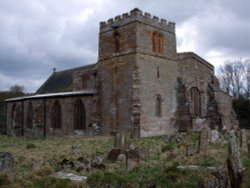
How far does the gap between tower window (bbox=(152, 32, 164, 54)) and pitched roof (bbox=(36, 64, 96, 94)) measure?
1282 centimetres

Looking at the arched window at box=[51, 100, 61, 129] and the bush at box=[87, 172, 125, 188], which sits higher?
the arched window at box=[51, 100, 61, 129]

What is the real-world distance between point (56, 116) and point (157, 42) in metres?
11.4

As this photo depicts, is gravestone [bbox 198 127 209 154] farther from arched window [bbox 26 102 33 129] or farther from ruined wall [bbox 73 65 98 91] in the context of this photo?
arched window [bbox 26 102 33 129]

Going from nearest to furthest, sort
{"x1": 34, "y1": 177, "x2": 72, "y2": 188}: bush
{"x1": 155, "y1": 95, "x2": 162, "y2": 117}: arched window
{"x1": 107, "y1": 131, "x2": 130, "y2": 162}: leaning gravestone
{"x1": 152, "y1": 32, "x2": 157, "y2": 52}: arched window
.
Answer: {"x1": 34, "y1": 177, "x2": 72, "y2": 188}: bush
{"x1": 107, "y1": 131, "x2": 130, "y2": 162}: leaning gravestone
{"x1": 155, "y1": 95, "x2": 162, "y2": 117}: arched window
{"x1": 152, "y1": 32, "x2": 157, "y2": 52}: arched window

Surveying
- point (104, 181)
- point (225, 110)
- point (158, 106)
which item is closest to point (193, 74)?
point (225, 110)

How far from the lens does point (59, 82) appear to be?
42531 mm

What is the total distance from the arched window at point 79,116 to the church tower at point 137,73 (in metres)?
2.17

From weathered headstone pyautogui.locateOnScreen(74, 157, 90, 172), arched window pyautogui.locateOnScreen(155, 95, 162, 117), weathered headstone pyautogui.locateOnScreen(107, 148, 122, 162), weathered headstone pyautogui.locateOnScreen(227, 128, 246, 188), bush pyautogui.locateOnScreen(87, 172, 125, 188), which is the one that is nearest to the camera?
weathered headstone pyautogui.locateOnScreen(227, 128, 246, 188)

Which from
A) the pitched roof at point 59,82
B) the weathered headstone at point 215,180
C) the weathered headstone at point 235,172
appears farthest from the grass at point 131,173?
the pitched roof at point 59,82

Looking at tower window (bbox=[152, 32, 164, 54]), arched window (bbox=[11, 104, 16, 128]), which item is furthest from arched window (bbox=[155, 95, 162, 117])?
arched window (bbox=[11, 104, 16, 128])

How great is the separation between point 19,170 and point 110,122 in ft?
55.3

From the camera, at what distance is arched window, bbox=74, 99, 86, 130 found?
3097 centimetres

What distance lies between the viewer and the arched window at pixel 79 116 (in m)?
31.0

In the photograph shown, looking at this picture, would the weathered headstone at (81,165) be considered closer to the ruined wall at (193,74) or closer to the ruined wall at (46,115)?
the ruined wall at (46,115)
